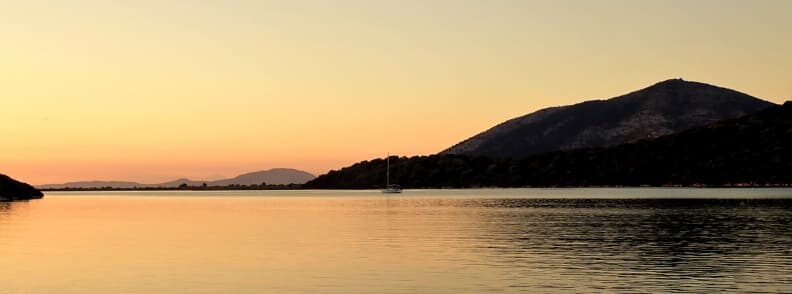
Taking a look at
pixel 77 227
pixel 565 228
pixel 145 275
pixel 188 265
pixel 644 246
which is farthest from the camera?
pixel 77 227

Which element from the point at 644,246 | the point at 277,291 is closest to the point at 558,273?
the point at 277,291

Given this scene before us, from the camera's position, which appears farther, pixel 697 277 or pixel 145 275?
pixel 145 275

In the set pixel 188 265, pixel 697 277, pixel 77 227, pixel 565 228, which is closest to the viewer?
pixel 697 277

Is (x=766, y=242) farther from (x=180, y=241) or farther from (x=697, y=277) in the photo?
(x=180, y=241)

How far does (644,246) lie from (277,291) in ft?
110

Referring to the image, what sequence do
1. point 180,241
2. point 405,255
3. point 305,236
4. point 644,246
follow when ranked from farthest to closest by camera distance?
point 305,236 < point 180,241 < point 644,246 < point 405,255

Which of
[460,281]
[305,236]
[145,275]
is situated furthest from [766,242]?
[145,275]

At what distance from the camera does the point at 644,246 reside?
2719 inches

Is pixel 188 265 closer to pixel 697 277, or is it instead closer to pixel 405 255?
pixel 405 255

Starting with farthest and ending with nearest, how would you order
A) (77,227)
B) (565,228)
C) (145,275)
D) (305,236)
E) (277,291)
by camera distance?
(77,227) → (565,228) → (305,236) → (145,275) → (277,291)

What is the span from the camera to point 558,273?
50406 mm

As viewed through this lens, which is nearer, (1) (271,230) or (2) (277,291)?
(2) (277,291)

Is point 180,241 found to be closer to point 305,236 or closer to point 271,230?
point 305,236

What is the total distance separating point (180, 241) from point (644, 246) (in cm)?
3814
